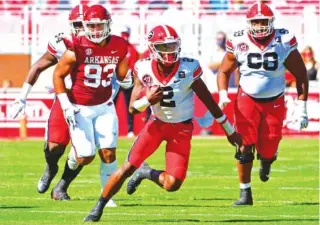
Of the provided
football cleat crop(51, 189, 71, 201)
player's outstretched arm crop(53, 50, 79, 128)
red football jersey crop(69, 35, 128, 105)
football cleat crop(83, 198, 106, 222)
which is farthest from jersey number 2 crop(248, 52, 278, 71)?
football cleat crop(83, 198, 106, 222)

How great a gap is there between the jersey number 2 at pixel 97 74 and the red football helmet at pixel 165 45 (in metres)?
1.14

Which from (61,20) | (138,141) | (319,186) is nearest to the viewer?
(138,141)

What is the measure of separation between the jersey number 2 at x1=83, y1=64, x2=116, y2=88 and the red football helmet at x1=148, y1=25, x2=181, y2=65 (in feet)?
3.73

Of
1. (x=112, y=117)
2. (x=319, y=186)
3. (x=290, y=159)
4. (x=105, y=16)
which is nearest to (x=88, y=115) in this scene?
(x=112, y=117)

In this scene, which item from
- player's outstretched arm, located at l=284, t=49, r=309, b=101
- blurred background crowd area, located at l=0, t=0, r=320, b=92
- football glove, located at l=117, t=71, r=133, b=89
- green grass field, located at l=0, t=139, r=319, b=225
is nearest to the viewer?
green grass field, located at l=0, t=139, r=319, b=225

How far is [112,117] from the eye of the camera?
10.5 meters

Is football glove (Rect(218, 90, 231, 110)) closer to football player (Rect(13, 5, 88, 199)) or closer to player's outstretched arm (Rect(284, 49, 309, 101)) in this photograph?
player's outstretched arm (Rect(284, 49, 309, 101))

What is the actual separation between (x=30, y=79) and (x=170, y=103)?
1.99 meters

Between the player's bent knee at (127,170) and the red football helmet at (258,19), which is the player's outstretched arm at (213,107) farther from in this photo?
the red football helmet at (258,19)

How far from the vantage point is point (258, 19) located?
10773mm

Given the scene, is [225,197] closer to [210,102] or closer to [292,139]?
[210,102]

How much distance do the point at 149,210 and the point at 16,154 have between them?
7.09m

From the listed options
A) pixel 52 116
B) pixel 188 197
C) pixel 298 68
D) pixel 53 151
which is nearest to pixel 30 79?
pixel 52 116

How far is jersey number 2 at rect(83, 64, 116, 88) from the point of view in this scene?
34.3 ft
